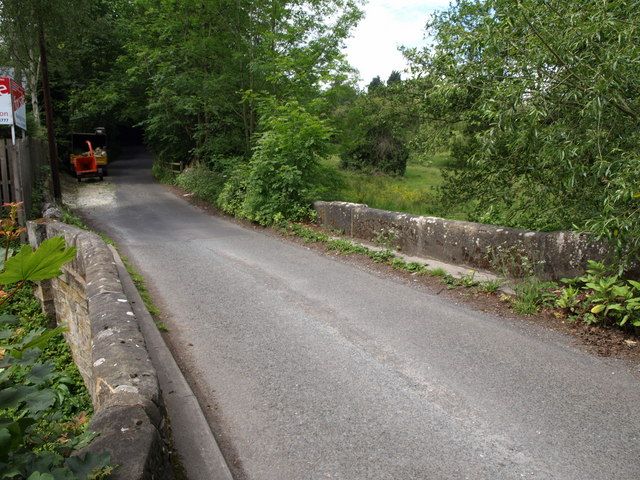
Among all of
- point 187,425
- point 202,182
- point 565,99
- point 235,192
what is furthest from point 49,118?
point 565,99

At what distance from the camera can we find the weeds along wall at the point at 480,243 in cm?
629

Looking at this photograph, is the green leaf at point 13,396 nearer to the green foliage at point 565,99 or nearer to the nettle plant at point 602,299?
the green foliage at point 565,99

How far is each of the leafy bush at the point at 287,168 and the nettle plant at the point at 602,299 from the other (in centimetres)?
804

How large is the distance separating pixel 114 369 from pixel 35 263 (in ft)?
6.35

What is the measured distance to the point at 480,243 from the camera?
772 cm

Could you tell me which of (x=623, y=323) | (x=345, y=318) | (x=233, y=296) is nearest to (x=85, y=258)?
(x=233, y=296)

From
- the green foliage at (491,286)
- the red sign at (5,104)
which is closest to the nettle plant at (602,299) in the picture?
the green foliage at (491,286)

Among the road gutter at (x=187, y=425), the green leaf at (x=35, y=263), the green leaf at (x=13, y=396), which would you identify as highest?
the green leaf at (x=35, y=263)

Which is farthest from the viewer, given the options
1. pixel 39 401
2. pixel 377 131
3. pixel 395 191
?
pixel 377 131

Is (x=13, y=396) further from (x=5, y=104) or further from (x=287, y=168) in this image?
(x=287, y=168)

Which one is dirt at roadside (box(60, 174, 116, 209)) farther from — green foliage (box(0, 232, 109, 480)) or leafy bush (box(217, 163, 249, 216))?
green foliage (box(0, 232, 109, 480))

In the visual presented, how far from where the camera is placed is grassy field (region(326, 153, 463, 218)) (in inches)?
480

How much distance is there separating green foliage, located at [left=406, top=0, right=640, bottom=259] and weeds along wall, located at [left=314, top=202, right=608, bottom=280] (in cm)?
41

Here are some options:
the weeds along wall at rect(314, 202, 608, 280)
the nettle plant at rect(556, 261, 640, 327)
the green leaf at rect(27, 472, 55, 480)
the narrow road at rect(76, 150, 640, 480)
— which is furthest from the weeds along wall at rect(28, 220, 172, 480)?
the weeds along wall at rect(314, 202, 608, 280)
